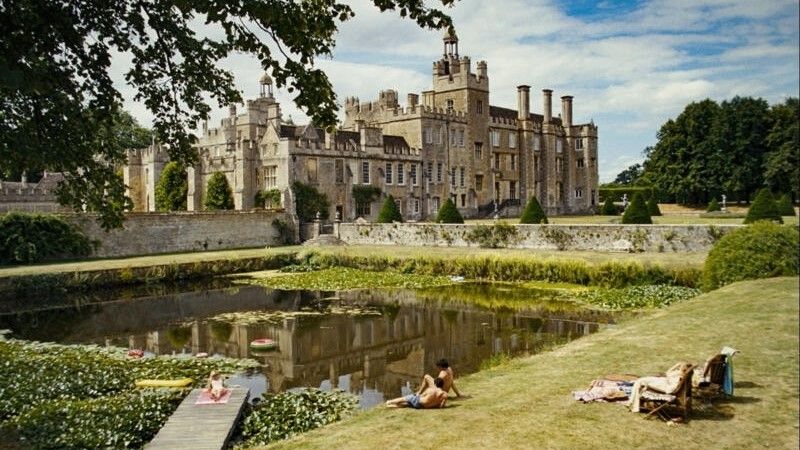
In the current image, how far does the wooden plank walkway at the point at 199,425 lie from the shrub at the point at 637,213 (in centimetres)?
2405

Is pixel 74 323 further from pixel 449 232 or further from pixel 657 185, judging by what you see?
pixel 657 185

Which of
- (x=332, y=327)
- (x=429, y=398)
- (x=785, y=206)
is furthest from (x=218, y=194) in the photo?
(x=429, y=398)

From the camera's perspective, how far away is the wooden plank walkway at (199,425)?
7.71m

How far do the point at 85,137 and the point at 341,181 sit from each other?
3256 centimetres

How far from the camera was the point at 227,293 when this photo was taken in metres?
22.7

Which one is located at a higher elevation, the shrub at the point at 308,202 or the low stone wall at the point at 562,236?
the shrub at the point at 308,202

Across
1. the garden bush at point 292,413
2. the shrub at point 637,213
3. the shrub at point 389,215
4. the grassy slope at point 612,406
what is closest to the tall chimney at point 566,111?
the shrub at point 389,215

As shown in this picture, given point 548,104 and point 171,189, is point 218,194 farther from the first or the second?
point 548,104

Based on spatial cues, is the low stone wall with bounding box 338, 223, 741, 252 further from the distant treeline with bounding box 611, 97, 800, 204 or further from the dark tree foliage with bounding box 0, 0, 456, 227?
the dark tree foliage with bounding box 0, 0, 456, 227

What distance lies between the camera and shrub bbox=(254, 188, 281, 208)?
37.2 meters

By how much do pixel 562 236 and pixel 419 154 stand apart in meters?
19.5

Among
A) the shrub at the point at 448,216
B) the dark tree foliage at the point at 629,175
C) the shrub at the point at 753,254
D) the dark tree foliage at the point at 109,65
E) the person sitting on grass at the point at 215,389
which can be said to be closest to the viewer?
the dark tree foliage at the point at 109,65

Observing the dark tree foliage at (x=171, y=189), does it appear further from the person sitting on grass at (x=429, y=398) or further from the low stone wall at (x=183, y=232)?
the person sitting on grass at (x=429, y=398)

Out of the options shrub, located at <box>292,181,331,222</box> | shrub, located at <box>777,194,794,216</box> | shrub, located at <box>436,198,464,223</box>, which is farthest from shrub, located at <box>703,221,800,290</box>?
shrub, located at <box>292,181,331,222</box>
